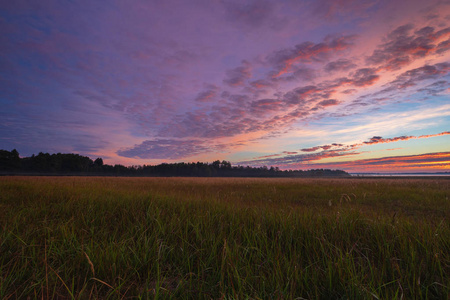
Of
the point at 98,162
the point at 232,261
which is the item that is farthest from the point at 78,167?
the point at 232,261

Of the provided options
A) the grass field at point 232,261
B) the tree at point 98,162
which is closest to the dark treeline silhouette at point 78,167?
the tree at point 98,162

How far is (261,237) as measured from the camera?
9.58 feet

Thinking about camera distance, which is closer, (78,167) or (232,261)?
(232,261)

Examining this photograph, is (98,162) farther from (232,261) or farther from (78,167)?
(232,261)

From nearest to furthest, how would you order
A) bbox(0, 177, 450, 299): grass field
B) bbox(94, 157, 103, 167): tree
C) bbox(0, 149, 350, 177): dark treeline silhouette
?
bbox(0, 177, 450, 299): grass field < bbox(0, 149, 350, 177): dark treeline silhouette < bbox(94, 157, 103, 167): tree

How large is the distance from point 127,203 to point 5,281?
298 centimetres

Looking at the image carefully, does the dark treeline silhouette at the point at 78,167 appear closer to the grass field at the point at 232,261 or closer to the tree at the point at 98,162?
the tree at the point at 98,162

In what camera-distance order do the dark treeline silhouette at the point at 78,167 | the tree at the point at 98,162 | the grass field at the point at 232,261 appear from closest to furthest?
the grass field at the point at 232,261 < the dark treeline silhouette at the point at 78,167 < the tree at the point at 98,162

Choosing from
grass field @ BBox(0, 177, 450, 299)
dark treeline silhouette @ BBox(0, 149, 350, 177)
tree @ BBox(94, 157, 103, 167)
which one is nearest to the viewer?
grass field @ BBox(0, 177, 450, 299)

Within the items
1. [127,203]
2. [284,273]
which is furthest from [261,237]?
[127,203]

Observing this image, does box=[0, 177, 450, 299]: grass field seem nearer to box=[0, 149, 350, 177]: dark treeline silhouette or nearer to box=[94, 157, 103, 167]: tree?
box=[0, 149, 350, 177]: dark treeline silhouette

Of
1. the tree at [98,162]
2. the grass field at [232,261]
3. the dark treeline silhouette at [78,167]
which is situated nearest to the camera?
the grass field at [232,261]

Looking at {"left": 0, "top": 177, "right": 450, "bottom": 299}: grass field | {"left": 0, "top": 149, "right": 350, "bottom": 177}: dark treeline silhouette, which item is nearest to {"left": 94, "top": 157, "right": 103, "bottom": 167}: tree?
{"left": 0, "top": 149, "right": 350, "bottom": 177}: dark treeline silhouette

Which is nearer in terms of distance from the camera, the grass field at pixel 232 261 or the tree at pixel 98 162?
the grass field at pixel 232 261
